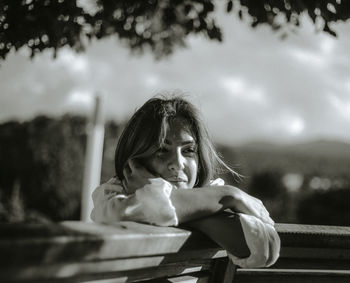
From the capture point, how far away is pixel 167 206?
1.79 meters

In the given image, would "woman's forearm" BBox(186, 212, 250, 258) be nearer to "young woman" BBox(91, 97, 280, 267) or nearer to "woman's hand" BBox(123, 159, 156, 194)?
"young woman" BBox(91, 97, 280, 267)

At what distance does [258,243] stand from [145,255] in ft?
1.59

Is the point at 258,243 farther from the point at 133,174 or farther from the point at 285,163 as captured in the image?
the point at 285,163

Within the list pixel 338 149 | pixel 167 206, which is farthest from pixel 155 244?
pixel 338 149

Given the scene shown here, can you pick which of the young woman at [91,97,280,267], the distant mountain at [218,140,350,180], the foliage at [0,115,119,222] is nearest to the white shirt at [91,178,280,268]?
the young woman at [91,97,280,267]

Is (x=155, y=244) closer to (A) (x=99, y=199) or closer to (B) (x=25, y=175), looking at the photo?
(A) (x=99, y=199)

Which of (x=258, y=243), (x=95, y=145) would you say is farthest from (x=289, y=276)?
(x=95, y=145)

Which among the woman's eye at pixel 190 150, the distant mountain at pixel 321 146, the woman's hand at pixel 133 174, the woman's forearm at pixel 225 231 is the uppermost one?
the woman's eye at pixel 190 150

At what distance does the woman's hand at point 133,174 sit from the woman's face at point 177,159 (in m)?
0.03

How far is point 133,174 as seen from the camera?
2.24m

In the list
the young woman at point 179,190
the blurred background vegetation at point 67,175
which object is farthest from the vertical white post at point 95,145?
the young woman at point 179,190

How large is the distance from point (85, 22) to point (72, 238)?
8.09 ft

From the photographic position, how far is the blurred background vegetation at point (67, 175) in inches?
615

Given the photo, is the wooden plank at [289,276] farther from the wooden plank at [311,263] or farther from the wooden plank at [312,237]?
the wooden plank at [312,237]
